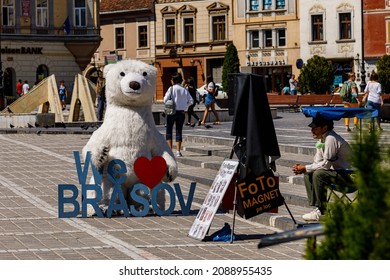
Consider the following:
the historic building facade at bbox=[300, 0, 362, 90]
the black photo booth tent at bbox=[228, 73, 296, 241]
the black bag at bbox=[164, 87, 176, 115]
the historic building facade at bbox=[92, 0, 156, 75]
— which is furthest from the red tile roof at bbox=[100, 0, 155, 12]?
the black photo booth tent at bbox=[228, 73, 296, 241]

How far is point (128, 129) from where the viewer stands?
44.9ft

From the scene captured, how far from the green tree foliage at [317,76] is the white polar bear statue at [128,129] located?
45230mm

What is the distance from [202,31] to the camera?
78688mm

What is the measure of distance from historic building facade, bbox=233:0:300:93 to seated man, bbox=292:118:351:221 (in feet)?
193

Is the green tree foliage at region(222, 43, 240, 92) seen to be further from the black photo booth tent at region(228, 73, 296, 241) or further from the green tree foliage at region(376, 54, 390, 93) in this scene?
the black photo booth tent at region(228, 73, 296, 241)

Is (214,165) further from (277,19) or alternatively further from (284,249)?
(277,19)

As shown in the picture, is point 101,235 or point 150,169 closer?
point 101,235

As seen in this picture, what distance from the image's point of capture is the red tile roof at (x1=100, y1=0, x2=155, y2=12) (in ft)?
265

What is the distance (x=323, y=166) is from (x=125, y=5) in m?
70.0

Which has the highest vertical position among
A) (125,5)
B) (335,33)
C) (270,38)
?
(125,5)

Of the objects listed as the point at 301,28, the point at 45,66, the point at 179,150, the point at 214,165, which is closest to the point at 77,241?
the point at 214,165

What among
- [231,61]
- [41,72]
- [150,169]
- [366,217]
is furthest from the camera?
[231,61]

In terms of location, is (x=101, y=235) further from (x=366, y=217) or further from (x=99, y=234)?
(x=366, y=217)

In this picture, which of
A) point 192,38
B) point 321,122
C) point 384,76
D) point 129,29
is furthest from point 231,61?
point 321,122
